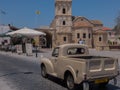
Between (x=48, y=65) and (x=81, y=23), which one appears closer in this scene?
(x=48, y=65)

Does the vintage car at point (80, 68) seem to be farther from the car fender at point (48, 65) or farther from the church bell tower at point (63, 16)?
the church bell tower at point (63, 16)

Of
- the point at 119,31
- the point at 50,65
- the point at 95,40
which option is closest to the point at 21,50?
the point at 119,31

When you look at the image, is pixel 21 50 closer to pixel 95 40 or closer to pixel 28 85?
pixel 28 85

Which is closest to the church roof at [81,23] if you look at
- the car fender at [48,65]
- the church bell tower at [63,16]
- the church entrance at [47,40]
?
the church bell tower at [63,16]

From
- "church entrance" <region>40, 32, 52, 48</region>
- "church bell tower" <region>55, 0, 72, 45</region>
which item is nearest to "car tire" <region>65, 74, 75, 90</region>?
"church entrance" <region>40, 32, 52, 48</region>

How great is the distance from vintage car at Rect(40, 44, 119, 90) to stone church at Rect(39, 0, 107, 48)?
6852 cm

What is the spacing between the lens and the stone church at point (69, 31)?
3199 inches

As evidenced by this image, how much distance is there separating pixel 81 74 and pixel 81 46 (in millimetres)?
2888

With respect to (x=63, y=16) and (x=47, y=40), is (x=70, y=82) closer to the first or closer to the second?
(x=47, y=40)

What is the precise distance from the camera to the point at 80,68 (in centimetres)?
919

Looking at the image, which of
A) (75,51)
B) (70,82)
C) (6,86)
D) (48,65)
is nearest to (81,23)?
(48,65)

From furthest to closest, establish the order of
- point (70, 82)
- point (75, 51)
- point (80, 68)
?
point (75, 51) → point (70, 82) → point (80, 68)

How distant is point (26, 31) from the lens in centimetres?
3519

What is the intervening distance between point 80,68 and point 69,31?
74.0 meters
